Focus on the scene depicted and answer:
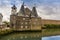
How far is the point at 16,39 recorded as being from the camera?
419 cm

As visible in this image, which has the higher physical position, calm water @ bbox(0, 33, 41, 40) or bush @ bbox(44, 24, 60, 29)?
bush @ bbox(44, 24, 60, 29)

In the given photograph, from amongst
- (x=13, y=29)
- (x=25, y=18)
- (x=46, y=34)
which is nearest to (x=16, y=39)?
(x=13, y=29)

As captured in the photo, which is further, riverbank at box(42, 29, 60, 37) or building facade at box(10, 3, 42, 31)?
riverbank at box(42, 29, 60, 37)

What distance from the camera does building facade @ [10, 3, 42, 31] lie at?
4.20 meters

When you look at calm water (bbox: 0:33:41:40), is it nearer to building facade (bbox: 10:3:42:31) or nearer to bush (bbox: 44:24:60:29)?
building facade (bbox: 10:3:42:31)

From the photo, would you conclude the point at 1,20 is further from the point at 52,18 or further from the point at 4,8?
the point at 52,18

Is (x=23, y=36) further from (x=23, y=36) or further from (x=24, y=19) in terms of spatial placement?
(x=24, y=19)

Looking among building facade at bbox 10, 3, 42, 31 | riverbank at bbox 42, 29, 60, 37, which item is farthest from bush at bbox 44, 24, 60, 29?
building facade at bbox 10, 3, 42, 31

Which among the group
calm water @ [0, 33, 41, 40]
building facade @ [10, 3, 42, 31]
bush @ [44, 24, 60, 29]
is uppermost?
building facade @ [10, 3, 42, 31]

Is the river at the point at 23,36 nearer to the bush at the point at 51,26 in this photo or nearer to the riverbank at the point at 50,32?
the riverbank at the point at 50,32

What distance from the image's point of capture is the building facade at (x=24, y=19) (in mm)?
4203

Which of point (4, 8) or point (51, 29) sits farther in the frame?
point (51, 29)

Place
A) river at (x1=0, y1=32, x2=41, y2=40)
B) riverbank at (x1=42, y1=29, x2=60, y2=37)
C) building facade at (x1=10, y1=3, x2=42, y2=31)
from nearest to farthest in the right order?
1. river at (x1=0, y1=32, x2=41, y2=40)
2. building facade at (x1=10, y1=3, x2=42, y2=31)
3. riverbank at (x1=42, y1=29, x2=60, y2=37)

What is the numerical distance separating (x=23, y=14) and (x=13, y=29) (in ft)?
1.51
